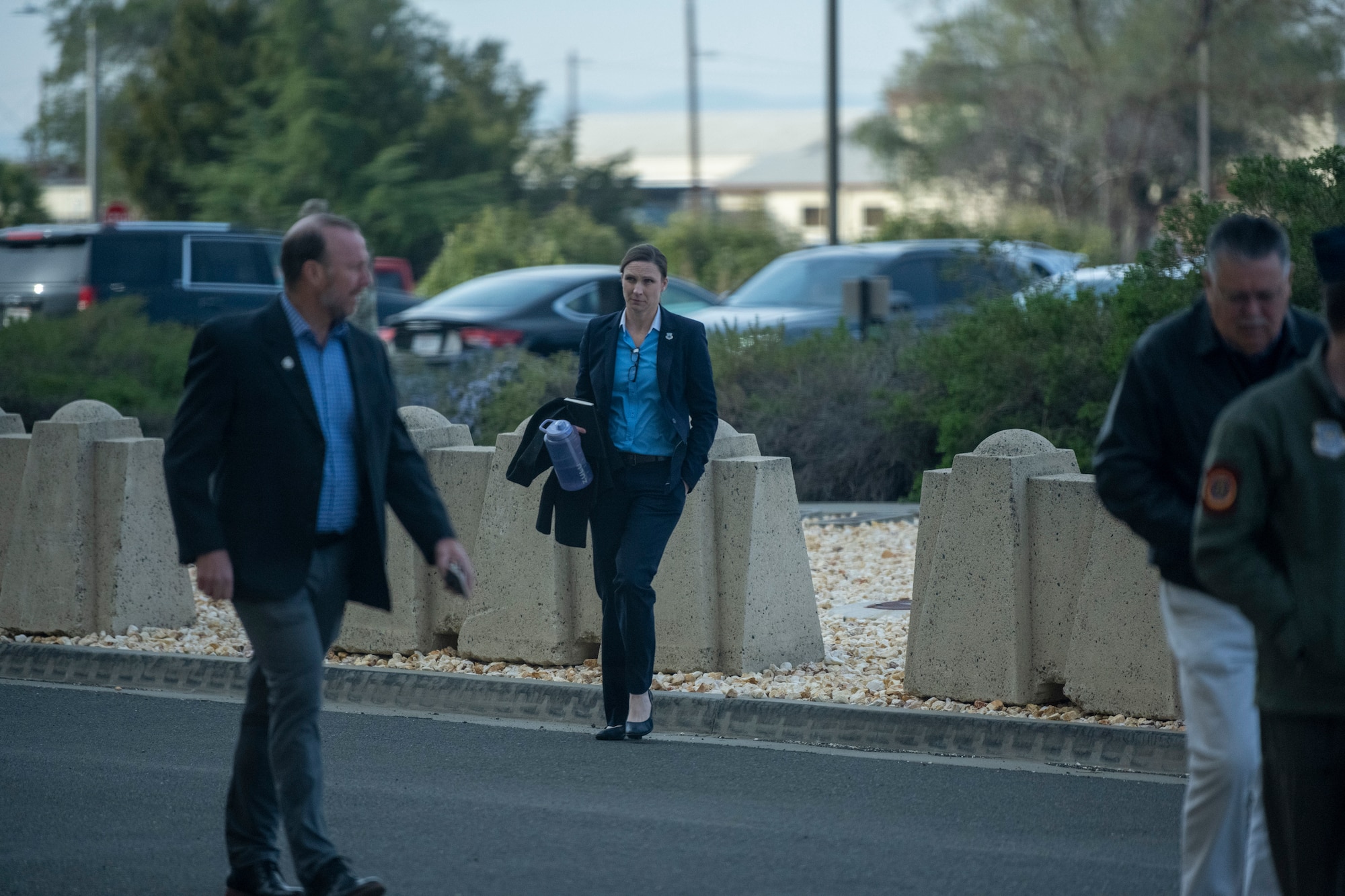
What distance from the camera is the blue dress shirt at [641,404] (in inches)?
263

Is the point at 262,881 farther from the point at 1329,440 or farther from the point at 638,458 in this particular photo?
the point at 1329,440

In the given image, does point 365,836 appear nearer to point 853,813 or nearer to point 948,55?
point 853,813

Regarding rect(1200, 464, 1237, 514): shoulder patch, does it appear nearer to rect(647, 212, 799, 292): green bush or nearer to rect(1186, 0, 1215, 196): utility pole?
rect(1186, 0, 1215, 196): utility pole

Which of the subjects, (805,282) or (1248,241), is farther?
(805,282)

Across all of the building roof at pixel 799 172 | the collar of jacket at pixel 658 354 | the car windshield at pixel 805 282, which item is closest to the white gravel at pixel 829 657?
the collar of jacket at pixel 658 354

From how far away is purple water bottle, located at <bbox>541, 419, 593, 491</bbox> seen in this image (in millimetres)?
6547

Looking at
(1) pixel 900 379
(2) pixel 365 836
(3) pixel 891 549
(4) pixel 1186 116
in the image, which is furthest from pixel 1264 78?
(2) pixel 365 836

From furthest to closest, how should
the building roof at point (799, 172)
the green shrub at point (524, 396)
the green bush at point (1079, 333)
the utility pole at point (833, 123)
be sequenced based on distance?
1. the building roof at point (799, 172)
2. the utility pole at point (833, 123)
3. the green shrub at point (524, 396)
4. the green bush at point (1079, 333)

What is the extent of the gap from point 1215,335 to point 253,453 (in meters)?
2.35

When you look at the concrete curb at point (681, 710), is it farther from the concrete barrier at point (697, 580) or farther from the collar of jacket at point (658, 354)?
the collar of jacket at point (658, 354)

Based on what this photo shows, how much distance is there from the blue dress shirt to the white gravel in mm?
1103

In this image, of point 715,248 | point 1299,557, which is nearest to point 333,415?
point 1299,557

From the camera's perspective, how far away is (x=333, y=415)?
183 inches

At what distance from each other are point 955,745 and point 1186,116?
40.7m
